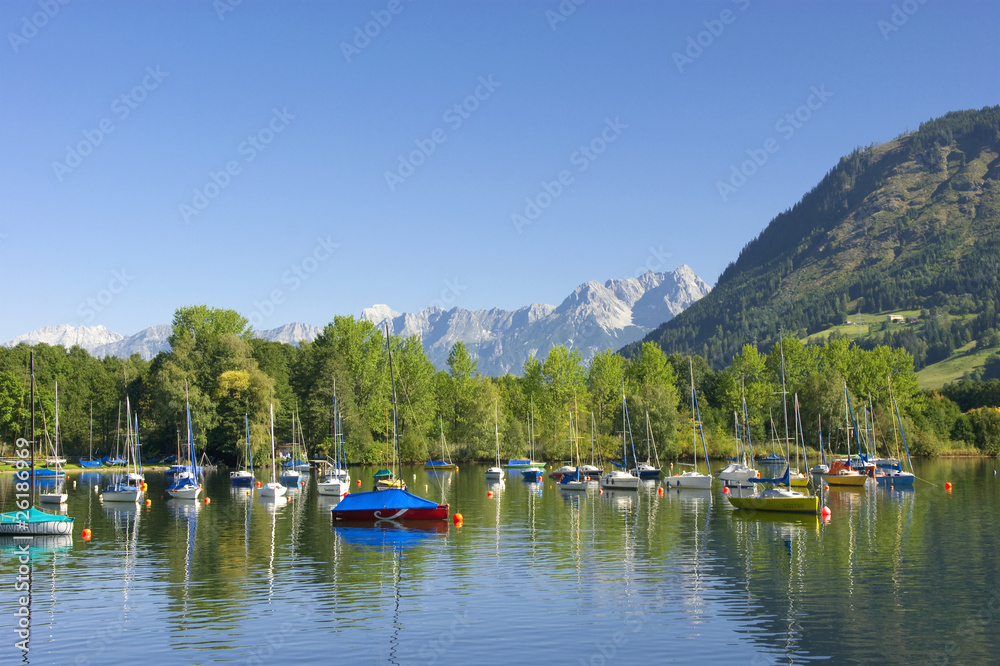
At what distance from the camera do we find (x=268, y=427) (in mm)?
117938

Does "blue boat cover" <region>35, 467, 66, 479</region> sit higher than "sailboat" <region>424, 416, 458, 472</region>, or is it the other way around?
"blue boat cover" <region>35, 467, 66, 479</region>

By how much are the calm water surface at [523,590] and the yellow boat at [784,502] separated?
2.20 metres

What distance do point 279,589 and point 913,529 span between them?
4275 centimetres

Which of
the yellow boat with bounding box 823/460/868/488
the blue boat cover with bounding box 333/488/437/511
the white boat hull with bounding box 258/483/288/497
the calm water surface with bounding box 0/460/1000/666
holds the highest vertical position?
the blue boat cover with bounding box 333/488/437/511

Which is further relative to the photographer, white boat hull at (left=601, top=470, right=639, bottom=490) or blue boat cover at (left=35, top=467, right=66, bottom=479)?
blue boat cover at (left=35, top=467, right=66, bottom=479)

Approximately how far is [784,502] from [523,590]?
112ft

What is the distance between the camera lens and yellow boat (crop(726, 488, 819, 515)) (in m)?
60.5

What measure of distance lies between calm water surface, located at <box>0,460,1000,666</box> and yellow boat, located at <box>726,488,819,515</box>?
2202 millimetres

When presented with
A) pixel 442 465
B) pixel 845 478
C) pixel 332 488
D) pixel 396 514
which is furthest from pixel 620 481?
pixel 442 465

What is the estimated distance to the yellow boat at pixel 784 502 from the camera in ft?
198

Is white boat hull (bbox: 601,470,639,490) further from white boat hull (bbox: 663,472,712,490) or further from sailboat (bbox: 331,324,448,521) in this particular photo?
sailboat (bbox: 331,324,448,521)

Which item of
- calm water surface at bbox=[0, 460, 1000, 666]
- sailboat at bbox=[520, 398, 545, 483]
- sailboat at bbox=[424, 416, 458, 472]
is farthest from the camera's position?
sailboat at bbox=[520, 398, 545, 483]

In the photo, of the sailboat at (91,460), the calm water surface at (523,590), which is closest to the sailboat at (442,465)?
the sailboat at (91,460)

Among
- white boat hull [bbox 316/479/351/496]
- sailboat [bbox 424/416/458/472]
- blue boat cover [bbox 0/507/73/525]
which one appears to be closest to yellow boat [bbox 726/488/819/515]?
white boat hull [bbox 316/479/351/496]
